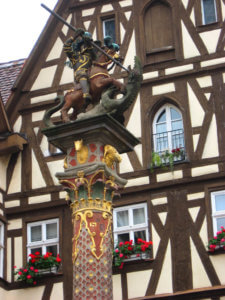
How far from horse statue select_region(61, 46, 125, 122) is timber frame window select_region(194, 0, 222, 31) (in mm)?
7727

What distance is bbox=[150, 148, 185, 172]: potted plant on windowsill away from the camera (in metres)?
18.4

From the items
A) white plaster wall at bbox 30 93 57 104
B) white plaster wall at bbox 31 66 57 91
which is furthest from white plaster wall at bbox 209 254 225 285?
white plaster wall at bbox 31 66 57 91

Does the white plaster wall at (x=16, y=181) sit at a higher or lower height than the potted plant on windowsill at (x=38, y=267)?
higher

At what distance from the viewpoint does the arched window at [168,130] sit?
18625 millimetres

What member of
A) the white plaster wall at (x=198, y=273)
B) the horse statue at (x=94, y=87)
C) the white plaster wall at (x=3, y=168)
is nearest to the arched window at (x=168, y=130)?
the white plaster wall at (x=198, y=273)

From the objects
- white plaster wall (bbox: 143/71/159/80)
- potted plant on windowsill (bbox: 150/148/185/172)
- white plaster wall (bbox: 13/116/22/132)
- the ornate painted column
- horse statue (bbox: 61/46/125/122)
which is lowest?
the ornate painted column

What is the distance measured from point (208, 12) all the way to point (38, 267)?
668 centimetres

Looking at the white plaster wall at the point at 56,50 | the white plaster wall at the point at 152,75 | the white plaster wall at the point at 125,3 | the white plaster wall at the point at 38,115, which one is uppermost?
the white plaster wall at the point at 125,3

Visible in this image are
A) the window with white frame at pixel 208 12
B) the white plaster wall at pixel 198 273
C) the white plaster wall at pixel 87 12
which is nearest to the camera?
the white plaster wall at pixel 198 273

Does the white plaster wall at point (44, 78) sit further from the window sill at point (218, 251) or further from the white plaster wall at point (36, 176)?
the window sill at point (218, 251)

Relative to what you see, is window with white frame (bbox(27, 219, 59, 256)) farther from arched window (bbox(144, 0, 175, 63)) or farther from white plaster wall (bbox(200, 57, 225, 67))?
white plaster wall (bbox(200, 57, 225, 67))

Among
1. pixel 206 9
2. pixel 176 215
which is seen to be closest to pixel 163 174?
pixel 176 215

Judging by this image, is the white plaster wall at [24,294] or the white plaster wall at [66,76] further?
the white plaster wall at [66,76]

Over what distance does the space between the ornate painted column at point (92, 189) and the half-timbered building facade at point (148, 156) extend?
22.2 ft
